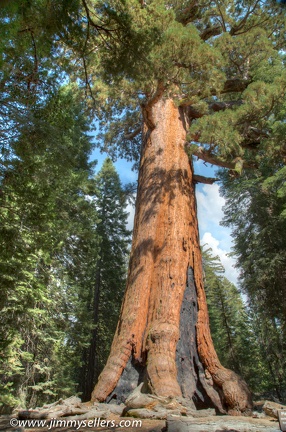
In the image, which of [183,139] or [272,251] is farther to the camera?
[272,251]

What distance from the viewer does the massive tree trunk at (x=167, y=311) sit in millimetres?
3498

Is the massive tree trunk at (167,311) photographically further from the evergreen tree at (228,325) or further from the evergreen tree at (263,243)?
the evergreen tree at (228,325)

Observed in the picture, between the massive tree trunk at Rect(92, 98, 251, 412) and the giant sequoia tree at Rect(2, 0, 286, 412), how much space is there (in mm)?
14

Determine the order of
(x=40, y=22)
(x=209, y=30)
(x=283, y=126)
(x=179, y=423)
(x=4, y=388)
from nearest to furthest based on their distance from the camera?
(x=179, y=423) < (x=40, y=22) < (x=283, y=126) < (x=4, y=388) < (x=209, y=30)

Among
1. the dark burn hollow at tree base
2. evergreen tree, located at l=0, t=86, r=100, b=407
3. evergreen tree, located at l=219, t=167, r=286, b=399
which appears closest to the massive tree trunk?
the dark burn hollow at tree base

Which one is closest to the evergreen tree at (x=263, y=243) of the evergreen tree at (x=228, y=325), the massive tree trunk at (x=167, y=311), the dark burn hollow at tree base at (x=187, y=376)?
the evergreen tree at (x=228, y=325)

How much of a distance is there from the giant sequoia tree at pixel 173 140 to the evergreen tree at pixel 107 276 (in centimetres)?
986

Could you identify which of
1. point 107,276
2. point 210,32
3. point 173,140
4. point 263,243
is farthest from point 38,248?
point 107,276

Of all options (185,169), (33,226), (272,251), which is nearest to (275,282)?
(272,251)

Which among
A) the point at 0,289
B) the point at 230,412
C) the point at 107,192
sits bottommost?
the point at 230,412

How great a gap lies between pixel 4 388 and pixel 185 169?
6.00 metres

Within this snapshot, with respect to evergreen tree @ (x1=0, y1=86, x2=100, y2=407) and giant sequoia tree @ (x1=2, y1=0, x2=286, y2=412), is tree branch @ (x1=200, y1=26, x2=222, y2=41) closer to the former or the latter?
giant sequoia tree @ (x1=2, y1=0, x2=286, y2=412)

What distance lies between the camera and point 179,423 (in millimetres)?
2107

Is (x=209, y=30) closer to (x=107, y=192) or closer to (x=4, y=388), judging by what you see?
(x=4, y=388)
